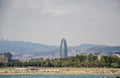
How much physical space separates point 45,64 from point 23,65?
4.93 meters

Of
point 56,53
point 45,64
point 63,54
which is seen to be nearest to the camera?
point 45,64

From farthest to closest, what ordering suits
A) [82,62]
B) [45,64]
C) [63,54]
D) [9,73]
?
[63,54] < [45,64] < [82,62] < [9,73]

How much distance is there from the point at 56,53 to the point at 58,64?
5780 inches

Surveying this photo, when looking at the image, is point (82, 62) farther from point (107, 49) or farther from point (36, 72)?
point (107, 49)

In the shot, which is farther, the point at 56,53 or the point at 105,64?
the point at 56,53

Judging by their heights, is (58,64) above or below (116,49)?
below

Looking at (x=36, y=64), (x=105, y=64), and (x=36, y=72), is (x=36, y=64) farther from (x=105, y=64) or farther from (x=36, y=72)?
(x=36, y=72)

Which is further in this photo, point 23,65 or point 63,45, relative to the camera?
point 63,45

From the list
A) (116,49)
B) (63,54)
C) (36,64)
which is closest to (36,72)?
(36,64)

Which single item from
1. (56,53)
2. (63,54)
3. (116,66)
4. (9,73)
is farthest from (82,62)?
(56,53)

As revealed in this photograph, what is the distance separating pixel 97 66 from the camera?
48.0 m

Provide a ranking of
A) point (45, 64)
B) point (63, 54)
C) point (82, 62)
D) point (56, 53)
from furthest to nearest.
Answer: point (56, 53)
point (63, 54)
point (45, 64)
point (82, 62)

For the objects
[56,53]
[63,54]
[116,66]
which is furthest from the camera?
[56,53]

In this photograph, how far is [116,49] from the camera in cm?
18212
